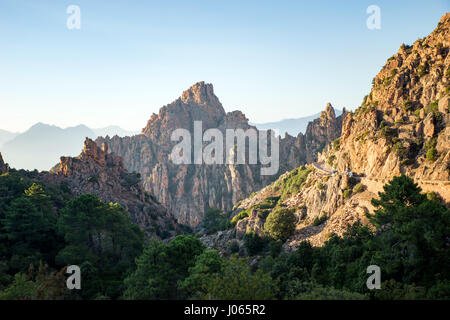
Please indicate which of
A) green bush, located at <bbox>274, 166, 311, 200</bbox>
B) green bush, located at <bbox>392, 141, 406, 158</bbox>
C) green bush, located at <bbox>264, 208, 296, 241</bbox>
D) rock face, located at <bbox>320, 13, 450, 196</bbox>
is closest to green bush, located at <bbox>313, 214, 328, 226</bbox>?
green bush, located at <bbox>264, 208, 296, 241</bbox>

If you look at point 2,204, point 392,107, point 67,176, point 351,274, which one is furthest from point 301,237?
point 67,176

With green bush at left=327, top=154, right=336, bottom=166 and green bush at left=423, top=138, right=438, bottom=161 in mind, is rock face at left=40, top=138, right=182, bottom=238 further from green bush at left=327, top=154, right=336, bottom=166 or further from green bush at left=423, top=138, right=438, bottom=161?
green bush at left=423, top=138, right=438, bottom=161

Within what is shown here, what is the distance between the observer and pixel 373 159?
56062 mm

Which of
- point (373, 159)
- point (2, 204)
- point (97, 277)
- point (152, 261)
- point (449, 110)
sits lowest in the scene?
point (97, 277)

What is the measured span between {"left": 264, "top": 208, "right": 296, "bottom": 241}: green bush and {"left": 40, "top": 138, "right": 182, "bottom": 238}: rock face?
1428 inches

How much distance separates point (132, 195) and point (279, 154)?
101m

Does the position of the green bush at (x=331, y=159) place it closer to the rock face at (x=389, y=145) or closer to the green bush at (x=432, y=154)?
the rock face at (x=389, y=145)

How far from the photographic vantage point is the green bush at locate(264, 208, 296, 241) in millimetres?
62125

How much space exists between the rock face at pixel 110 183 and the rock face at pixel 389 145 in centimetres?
2682

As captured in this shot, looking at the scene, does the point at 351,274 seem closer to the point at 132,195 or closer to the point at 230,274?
the point at 230,274

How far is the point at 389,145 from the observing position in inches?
2101

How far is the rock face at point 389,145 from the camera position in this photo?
46.8 m

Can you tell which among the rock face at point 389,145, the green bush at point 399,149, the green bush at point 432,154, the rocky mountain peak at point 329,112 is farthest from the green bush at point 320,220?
the rocky mountain peak at point 329,112

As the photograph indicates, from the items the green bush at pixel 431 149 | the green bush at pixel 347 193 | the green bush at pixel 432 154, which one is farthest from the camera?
the green bush at pixel 347 193
